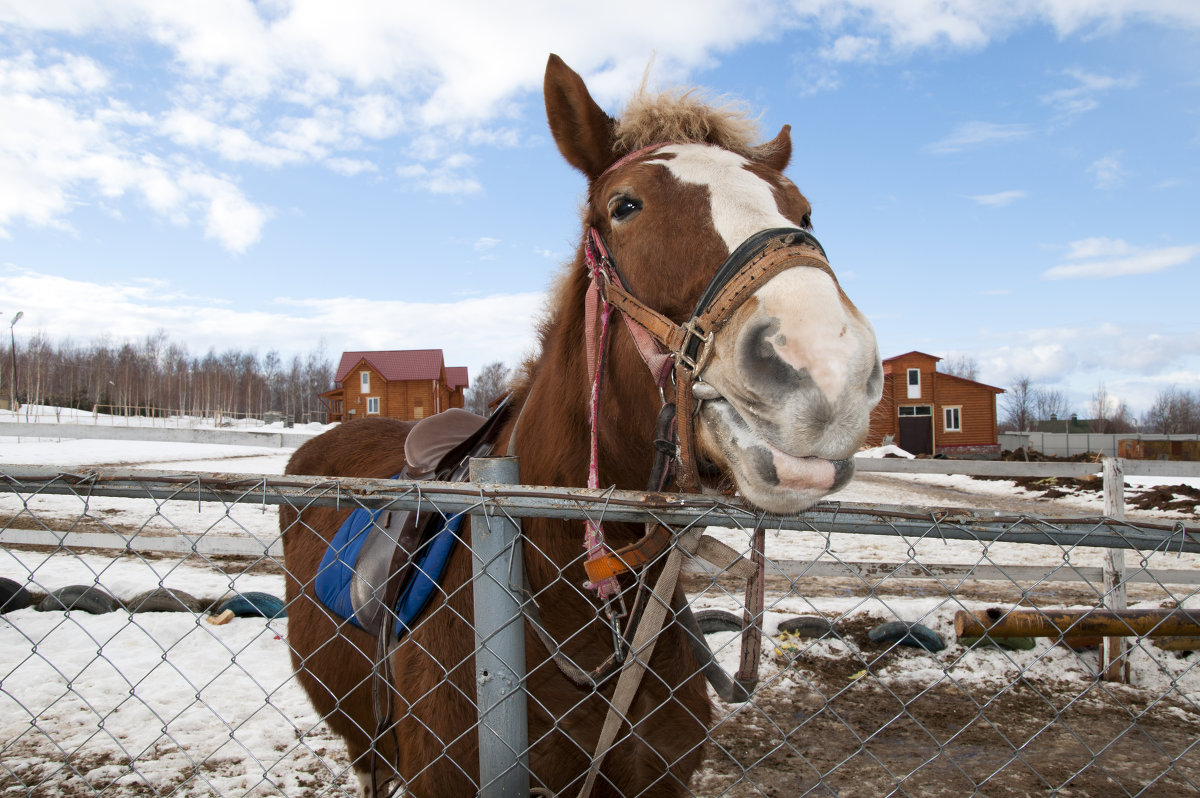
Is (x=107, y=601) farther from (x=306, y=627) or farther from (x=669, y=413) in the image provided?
(x=669, y=413)

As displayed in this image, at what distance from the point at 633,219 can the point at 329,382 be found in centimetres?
8930

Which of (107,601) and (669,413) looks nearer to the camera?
(669,413)

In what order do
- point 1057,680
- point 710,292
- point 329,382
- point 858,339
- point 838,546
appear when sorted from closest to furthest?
point 858,339
point 710,292
point 1057,680
point 838,546
point 329,382

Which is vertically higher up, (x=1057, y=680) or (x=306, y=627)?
(x=306, y=627)

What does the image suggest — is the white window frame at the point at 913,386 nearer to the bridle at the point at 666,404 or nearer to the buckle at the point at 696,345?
the bridle at the point at 666,404

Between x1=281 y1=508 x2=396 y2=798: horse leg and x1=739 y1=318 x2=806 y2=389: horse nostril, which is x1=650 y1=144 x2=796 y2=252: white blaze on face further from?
x1=281 y1=508 x2=396 y2=798: horse leg

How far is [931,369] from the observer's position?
1387 inches

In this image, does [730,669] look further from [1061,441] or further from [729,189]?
[1061,441]

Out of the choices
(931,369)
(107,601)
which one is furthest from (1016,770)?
(931,369)

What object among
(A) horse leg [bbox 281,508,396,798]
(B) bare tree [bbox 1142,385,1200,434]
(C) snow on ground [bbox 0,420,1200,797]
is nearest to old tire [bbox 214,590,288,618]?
(C) snow on ground [bbox 0,420,1200,797]

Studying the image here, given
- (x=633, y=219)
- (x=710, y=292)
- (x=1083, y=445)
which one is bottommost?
(x=1083, y=445)

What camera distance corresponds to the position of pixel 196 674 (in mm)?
4785

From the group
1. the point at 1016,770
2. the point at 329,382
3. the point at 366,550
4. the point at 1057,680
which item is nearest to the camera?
the point at 366,550

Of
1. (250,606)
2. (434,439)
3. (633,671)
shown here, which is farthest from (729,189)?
(250,606)
